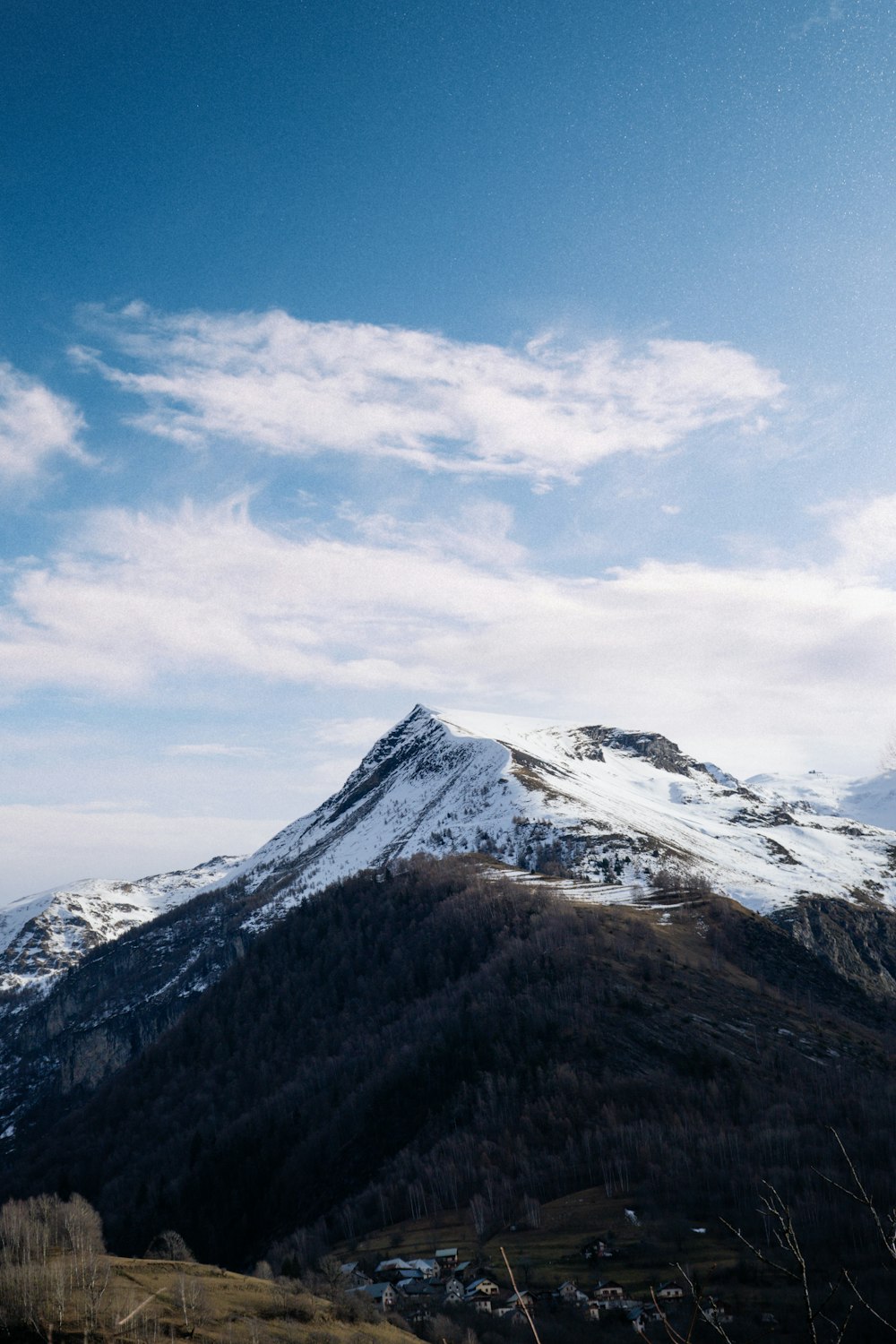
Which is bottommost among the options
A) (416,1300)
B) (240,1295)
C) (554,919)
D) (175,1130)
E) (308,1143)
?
(175,1130)

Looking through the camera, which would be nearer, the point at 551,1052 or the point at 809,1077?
the point at 809,1077

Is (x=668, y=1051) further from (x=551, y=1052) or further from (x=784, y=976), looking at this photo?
(x=784, y=976)

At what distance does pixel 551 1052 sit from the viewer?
14525 centimetres

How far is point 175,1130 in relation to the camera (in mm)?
197125

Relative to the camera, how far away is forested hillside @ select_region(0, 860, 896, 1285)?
4358 inches

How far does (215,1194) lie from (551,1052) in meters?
70.0

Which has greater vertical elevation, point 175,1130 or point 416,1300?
point 416,1300

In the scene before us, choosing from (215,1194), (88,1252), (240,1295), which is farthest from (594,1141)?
(215,1194)

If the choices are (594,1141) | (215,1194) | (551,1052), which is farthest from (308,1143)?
(594,1141)

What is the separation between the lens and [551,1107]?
433 ft

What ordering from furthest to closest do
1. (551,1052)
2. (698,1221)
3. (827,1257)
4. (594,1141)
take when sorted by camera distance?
(551,1052), (594,1141), (698,1221), (827,1257)

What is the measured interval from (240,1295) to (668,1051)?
87.6 meters

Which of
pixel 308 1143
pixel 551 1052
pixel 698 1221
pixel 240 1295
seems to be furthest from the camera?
pixel 308 1143

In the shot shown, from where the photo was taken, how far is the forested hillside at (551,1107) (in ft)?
363
